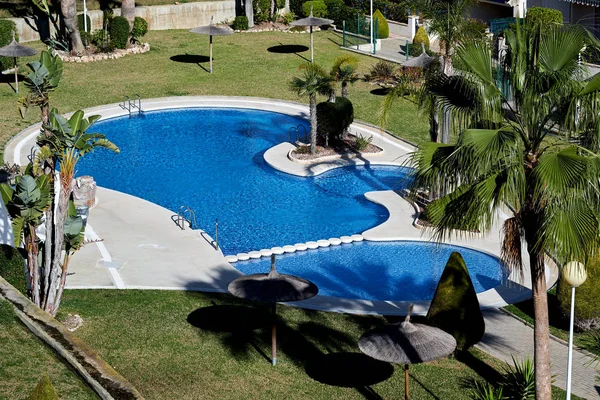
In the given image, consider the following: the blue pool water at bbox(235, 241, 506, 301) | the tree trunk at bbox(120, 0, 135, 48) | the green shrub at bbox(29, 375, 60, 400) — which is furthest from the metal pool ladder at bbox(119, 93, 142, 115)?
the green shrub at bbox(29, 375, 60, 400)

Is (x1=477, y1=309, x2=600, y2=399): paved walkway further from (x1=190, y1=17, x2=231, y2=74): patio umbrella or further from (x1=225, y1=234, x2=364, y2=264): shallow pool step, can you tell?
(x1=190, y1=17, x2=231, y2=74): patio umbrella

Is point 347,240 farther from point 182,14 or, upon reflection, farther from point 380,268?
point 182,14

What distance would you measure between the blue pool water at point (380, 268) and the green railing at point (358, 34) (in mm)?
23235

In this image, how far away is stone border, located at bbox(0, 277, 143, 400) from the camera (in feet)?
51.2

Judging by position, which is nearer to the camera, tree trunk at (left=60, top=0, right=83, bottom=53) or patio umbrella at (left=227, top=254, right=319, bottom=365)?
patio umbrella at (left=227, top=254, right=319, bottom=365)

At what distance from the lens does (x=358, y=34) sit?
5022 cm

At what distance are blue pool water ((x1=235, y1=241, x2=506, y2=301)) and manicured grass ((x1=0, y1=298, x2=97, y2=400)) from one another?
927 cm

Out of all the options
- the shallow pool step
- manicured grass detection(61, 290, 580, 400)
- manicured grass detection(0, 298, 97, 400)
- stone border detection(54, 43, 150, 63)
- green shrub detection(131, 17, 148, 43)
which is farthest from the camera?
green shrub detection(131, 17, 148, 43)

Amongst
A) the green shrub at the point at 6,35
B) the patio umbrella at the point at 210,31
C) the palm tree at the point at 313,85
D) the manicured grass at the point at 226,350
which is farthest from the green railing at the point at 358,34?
the manicured grass at the point at 226,350

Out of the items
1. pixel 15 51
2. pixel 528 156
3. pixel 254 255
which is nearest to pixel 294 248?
pixel 254 255

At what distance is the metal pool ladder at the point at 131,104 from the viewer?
40844 millimetres

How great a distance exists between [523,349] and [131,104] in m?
24.7

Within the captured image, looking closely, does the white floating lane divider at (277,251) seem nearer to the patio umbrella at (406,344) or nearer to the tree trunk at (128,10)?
the patio umbrella at (406,344)

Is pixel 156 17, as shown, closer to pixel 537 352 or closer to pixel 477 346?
pixel 477 346
